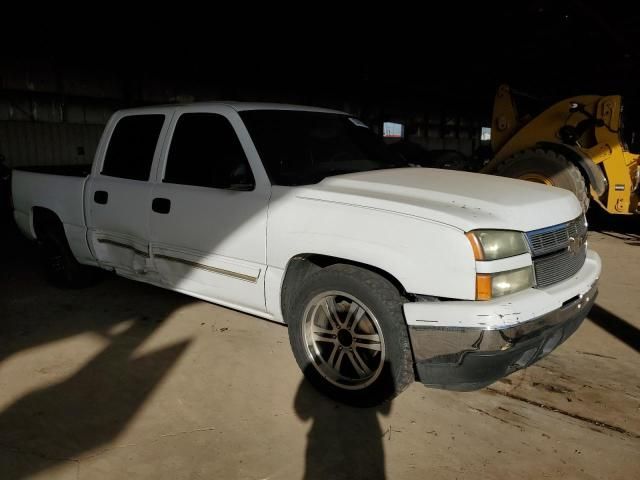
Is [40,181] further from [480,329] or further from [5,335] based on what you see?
[480,329]

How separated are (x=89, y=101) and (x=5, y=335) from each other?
1323 cm

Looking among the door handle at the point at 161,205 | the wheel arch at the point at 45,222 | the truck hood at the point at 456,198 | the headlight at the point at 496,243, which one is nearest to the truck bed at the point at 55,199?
the wheel arch at the point at 45,222

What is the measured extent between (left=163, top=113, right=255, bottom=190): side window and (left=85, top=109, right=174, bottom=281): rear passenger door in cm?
19

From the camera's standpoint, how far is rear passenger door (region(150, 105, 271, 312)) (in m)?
3.12

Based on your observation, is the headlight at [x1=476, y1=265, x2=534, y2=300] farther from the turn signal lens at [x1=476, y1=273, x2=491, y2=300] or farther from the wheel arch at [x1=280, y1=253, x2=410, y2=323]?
the wheel arch at [x1=280, y1=253, x2=410, y2=323]

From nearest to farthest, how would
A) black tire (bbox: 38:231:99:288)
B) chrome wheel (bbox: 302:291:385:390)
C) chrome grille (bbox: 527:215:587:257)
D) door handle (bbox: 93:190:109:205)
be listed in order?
chrome grille (bbox: 527:215:587:257), chrome wheel (bbox: 302:291:385:390), door handle (bbox: 93:190:109:205), black tire (bbox: 38:231:99:288)

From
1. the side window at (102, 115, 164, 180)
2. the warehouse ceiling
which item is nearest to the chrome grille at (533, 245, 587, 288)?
the side window at (102, 115, 164, 180)

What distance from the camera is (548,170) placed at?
753 centimetres

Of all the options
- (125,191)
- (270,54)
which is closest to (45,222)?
(125,191)

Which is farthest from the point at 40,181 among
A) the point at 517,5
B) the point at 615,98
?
the point at 517,5

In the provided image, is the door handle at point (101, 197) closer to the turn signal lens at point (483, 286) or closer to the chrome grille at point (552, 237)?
the turn signal lens at point (483, 286)

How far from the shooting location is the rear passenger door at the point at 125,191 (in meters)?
3.79

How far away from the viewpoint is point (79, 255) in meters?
4.54

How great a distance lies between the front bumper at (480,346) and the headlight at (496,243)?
234mm
